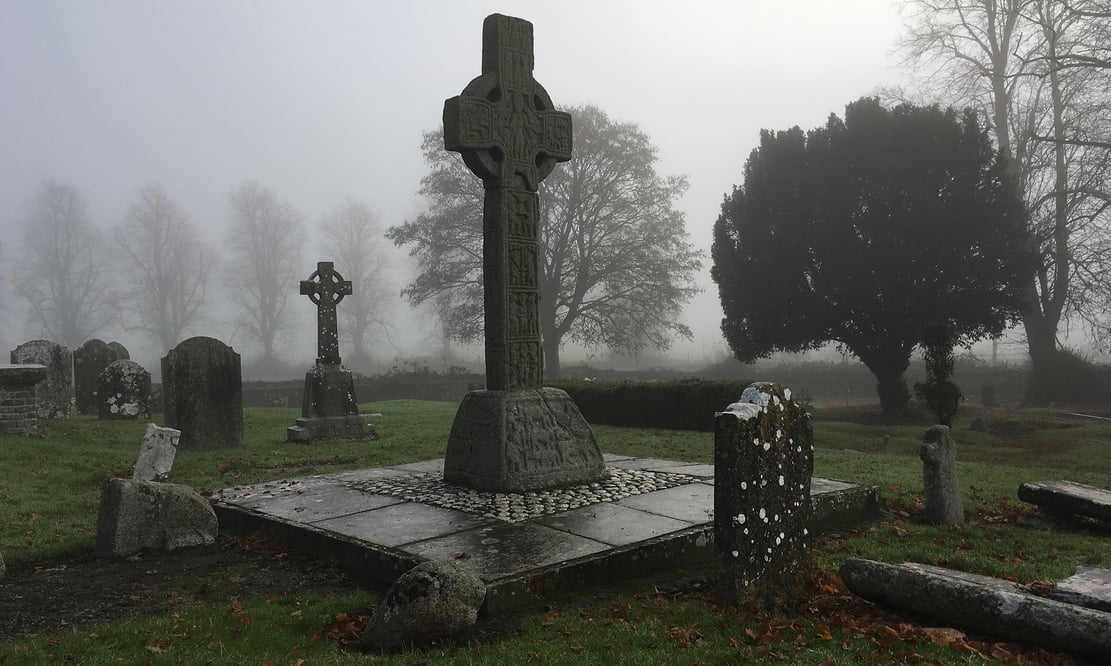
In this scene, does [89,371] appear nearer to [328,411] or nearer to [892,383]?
[328,411]

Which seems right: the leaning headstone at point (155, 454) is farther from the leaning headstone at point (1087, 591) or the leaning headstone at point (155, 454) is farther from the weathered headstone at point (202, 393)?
the leaning headstone at point (1087, 591)

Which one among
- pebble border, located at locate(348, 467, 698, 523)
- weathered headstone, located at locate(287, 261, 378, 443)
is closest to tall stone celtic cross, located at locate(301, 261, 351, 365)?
weathered headstone, located at locate(287, 261, 378, 443)

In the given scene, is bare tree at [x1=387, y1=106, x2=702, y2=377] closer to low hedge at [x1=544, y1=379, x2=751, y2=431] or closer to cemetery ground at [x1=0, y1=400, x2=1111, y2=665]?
low hedge at [x1=544, y1=379, x2=751, y2=431]

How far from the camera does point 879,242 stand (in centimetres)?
2164

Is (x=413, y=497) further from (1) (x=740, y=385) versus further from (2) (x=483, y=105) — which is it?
(1) (x=740, y=385)

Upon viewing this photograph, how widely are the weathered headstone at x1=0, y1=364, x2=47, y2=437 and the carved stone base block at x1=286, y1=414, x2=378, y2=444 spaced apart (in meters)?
4.23

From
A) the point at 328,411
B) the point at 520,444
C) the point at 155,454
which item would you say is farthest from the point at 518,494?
the point at 328,411

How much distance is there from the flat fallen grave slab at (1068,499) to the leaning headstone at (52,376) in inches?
706

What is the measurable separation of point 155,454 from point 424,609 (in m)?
6.09

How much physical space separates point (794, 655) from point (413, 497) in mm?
4325

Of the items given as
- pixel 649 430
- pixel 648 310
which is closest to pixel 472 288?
pixel 648 310

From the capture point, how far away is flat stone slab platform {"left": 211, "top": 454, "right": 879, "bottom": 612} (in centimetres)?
509

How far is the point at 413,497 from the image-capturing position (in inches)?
283

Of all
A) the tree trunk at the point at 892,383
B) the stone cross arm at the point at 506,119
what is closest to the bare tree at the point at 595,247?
the tree trunk at the point at 892,383
